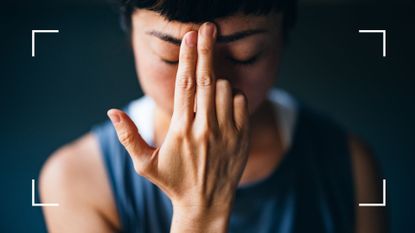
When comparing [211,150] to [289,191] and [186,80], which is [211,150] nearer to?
[186,80]

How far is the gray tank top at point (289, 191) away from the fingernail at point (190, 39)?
207 mm

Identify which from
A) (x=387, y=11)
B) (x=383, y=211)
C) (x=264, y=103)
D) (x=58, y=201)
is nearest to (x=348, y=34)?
(x=387, y=11)

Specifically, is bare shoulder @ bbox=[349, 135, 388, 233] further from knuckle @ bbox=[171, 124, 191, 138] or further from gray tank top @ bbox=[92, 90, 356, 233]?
knuckle @ bbox=[171, 124, 191, 138]

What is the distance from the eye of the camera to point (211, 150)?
24.8 inches

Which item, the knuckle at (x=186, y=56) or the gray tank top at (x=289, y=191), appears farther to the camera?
the gray tank top at (x=289, y=191)

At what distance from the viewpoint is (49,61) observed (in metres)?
0.76

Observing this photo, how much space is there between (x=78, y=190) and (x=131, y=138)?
7.6 inches

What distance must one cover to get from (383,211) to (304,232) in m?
0.14

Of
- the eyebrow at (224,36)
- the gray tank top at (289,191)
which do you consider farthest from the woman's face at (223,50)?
the gray tank top at (289,191)

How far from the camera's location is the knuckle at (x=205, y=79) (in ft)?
1.98

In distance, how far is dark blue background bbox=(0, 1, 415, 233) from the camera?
2.48 feet

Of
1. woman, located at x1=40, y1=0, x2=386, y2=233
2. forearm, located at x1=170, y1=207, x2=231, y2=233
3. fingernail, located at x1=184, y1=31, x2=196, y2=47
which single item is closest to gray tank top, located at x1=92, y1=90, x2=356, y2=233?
woman, located at x1=40, y1=0, x2=386, y2=233

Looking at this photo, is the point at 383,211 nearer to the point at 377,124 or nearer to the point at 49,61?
the point at 377,124

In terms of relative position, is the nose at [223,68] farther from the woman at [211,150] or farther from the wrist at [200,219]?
the wrist at [200,219]
